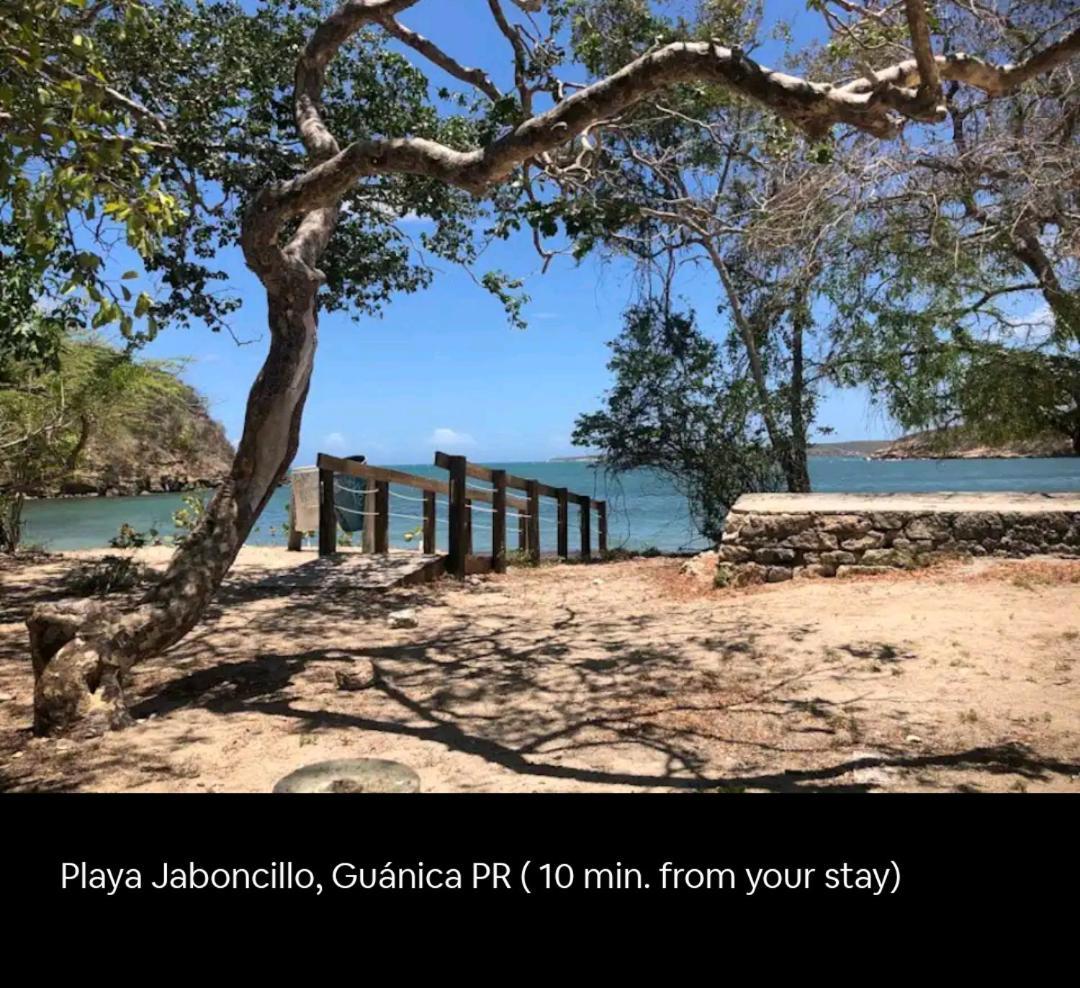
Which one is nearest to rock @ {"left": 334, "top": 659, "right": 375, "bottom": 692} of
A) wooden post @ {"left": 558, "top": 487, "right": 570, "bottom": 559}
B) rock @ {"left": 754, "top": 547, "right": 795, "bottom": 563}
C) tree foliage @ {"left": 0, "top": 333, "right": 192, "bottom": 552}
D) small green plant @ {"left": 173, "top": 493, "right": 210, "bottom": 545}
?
rock @ {"left": 754, "top": 547, "right": 795, "bottom": 563}

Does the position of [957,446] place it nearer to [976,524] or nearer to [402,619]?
[976,524]

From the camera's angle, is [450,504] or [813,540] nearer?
[813,540]

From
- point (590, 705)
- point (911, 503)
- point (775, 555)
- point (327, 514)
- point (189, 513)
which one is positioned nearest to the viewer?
point (590, 705)

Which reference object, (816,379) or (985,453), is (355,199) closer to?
(816,379)

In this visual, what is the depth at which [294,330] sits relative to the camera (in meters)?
4.76

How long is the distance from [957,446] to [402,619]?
27.5 ft

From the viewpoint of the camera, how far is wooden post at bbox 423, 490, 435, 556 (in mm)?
10609

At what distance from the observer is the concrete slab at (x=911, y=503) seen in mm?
8109

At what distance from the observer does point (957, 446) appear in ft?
37.2

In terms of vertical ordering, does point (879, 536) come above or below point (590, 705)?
above

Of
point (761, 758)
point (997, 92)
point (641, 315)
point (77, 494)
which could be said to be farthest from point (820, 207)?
point (77, 494)

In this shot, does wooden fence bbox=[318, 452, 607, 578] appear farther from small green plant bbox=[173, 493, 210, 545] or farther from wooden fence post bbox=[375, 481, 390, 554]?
small green plant bbox=[173, 493, 210, 545]

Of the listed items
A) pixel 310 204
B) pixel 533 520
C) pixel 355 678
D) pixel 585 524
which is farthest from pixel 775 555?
pixel 585 524

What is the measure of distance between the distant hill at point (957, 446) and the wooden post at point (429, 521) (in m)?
6.03
